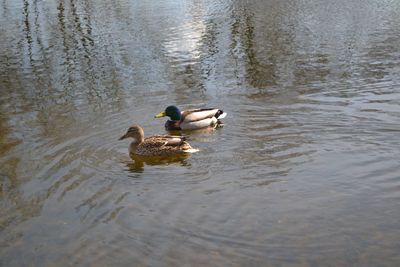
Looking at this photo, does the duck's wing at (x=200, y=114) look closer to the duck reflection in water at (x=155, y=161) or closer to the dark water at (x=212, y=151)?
the dark water at (x=212, y=151)

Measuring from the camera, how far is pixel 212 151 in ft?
33.6

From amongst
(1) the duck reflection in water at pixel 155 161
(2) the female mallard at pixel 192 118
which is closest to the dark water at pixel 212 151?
(1) the duck reflection in water at pixel 155 161

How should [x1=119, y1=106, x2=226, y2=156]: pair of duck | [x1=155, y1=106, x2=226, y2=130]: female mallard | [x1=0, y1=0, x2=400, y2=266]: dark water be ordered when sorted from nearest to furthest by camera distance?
[x1=0, y1=0, x2=400, y2=266]: dark water, [x1=119, y1=106, x2=226, y2=156]: pair of duck, [x1=155, y1=106, x2=226, y2=130]: female mallard

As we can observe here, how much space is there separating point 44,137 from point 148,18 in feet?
47.0

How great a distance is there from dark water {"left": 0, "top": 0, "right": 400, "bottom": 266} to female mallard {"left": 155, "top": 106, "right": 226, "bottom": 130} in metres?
0.27

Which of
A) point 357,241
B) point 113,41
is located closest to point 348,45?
point 113,41

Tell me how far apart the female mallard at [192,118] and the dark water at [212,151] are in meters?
0.27

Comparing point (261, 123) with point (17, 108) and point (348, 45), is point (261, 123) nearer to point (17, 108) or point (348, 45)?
point (17, 108)

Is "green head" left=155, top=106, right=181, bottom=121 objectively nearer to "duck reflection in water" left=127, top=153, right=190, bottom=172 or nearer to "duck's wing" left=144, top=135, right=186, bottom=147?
"duck's wing" left=144, top=135, right=186, bottom=147

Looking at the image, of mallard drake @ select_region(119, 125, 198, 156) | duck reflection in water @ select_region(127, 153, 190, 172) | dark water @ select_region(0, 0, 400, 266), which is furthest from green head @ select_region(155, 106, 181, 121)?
duck reflection in water @ select_region(127, 153, 190, 172)

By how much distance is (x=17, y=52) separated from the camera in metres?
19.8

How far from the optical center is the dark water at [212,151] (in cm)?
687

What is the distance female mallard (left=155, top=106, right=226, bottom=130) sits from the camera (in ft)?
37.8

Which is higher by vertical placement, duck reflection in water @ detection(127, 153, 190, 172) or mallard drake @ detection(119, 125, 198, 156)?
mallard drake @ detection(119, 125, 198, 156)
